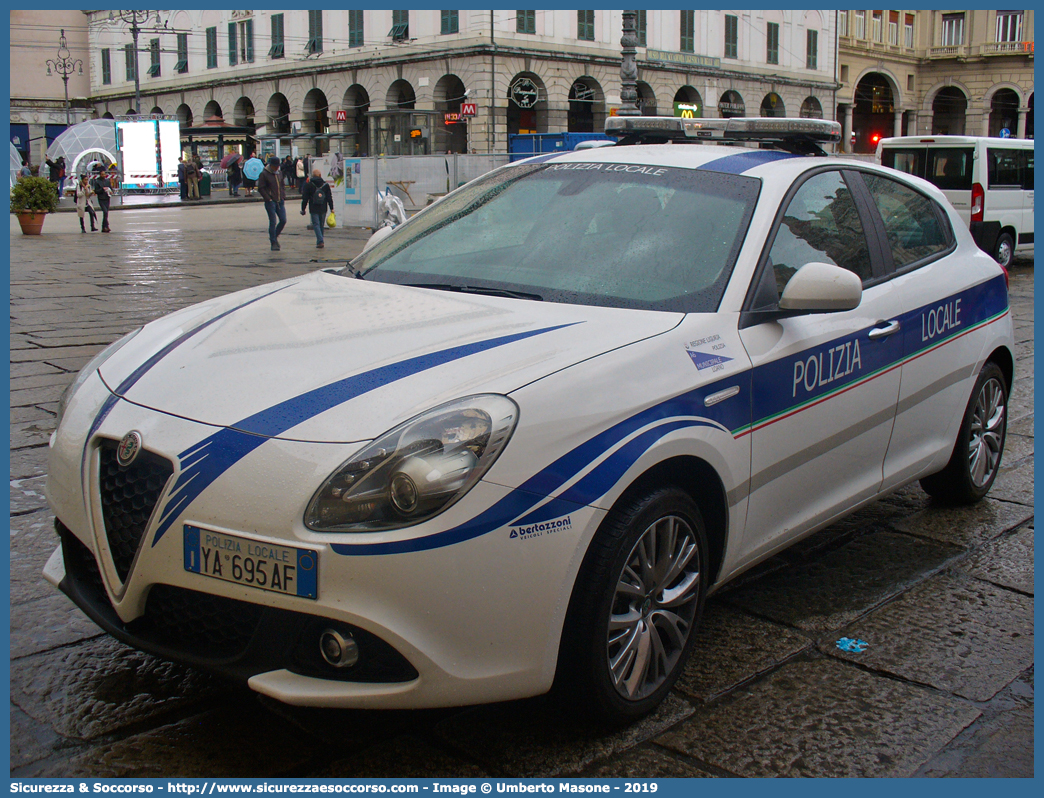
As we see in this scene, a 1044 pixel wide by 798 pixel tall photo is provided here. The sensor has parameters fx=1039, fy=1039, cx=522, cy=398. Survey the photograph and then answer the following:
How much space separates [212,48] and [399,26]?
1574 centimetres

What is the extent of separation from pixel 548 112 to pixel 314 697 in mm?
48545

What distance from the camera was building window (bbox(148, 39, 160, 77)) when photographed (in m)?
62.9

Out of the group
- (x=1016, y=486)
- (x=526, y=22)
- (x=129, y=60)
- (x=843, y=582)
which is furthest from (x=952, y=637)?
(x=129, y=60)

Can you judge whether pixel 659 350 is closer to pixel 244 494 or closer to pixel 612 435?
pixel 612 435

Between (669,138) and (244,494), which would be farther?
(669,138)

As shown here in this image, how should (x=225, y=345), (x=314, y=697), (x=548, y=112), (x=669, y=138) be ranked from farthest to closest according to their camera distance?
(x=548, y=112), (x=669, y=138), (x=225, y=345), (x=314, y=697)

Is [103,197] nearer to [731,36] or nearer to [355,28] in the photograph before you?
[355,28]

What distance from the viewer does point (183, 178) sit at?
131 feet

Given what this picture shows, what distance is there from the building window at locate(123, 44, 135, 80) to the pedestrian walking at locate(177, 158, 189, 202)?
28.7 metres

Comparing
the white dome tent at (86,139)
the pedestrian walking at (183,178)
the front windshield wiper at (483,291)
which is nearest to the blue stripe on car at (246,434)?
the front windshield wiper at (483,291)

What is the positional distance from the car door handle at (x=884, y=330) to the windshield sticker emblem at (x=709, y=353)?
0.84m

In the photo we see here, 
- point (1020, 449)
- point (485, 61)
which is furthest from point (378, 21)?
point (1020, 449)

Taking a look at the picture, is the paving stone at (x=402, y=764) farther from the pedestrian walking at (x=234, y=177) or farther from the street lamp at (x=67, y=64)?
the street lamp at (x=67, y=64)

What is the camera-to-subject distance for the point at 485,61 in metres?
46.1
